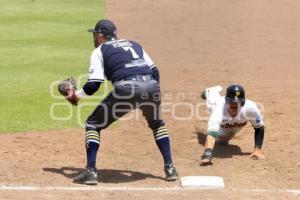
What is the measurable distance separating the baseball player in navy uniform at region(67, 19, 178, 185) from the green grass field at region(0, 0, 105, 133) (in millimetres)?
2753

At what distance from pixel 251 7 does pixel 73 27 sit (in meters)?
7.84

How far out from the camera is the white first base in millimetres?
7555

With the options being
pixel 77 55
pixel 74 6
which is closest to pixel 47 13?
pixel 74 6

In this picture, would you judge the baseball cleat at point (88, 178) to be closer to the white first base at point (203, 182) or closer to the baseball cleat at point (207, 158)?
the white first base at point (203, 182)

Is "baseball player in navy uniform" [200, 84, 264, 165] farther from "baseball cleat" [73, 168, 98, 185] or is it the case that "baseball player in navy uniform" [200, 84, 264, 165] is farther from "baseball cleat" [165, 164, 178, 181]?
"baseball cleat" [73, 168, 98, 185]

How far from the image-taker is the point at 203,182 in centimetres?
761

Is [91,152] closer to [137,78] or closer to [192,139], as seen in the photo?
[137,78]

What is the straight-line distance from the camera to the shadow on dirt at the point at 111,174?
809 centimetres

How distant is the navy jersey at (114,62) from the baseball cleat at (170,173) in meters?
1.17

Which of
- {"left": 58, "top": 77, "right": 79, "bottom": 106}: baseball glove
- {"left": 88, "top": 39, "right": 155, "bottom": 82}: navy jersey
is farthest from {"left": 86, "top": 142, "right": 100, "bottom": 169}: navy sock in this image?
{"left": 88, "top": 39, "right": 155, "bottom": 82}: navy jersey

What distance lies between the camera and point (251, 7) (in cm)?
2523

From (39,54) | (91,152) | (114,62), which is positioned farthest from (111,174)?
(39,54)

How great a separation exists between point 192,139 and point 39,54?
7.23m

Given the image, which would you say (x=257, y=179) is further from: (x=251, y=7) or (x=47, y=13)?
(x=251, y=7)
